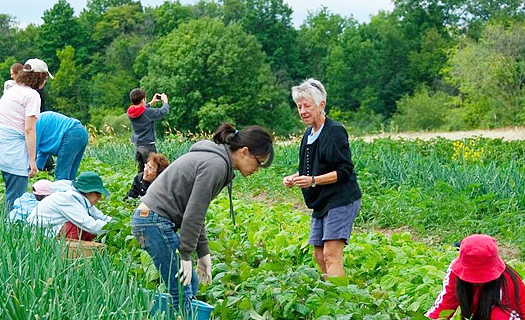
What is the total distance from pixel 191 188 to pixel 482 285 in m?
1.42

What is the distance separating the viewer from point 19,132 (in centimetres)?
611

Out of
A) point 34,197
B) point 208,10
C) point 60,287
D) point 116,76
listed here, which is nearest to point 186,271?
point 60,287

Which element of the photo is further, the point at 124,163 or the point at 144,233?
the point at 124,163

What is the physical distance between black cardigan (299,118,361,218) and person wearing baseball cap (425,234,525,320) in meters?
1.18

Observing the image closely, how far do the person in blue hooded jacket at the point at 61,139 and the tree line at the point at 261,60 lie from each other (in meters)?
26.7

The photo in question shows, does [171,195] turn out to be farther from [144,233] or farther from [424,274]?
[424,274]

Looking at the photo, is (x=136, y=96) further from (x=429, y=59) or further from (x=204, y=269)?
(x=429, y=59)

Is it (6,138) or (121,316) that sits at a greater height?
(6,138)

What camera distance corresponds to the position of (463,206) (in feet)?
24.6

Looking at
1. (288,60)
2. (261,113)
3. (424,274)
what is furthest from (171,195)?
(288,60)

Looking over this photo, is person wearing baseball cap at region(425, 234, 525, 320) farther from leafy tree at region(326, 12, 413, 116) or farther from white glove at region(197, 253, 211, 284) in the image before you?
leafy tree at region(326, 12, 413, 116)

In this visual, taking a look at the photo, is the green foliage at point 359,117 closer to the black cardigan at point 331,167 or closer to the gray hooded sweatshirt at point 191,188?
the black cardigan at point 331,167

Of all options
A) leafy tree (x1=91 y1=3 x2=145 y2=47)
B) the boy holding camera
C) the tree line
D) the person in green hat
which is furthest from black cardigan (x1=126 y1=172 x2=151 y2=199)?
leafy tree (x1=91 y1=3 x2=145 y2=47)

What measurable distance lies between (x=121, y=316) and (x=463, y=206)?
5.44 metres
